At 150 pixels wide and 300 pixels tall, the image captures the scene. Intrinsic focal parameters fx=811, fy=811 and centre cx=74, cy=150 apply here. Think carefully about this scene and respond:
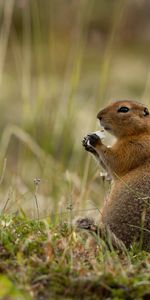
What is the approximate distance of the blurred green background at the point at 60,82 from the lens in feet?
22.2

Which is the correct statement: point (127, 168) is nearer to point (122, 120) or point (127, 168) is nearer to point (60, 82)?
point (122, 120)

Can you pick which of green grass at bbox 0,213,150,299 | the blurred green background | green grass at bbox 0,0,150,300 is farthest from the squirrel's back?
the blurred green background

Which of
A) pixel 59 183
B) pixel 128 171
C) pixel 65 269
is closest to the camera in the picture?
pixel 65 269

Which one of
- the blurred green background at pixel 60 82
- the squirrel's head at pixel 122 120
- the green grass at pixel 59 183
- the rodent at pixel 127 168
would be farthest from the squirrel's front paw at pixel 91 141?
the blurred green background at pixel 60 82

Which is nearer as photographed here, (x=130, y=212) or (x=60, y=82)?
(x=130, y=212)

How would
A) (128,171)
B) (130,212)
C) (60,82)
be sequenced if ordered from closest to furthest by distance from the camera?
1. (130,212)
2. (128,171)
3. (60,82)

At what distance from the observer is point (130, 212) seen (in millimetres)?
4340

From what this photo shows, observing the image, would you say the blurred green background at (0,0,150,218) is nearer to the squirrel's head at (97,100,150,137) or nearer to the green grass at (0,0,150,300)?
the green grass at (0,0,150,300)

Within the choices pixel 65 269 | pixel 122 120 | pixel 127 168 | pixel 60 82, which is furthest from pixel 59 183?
pixel 60 82

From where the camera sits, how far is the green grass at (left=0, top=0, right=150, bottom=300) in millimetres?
3381

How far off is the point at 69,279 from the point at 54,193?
9.86 ft

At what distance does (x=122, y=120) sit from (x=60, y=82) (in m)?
7.70

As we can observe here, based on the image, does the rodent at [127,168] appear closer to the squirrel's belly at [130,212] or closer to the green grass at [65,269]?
the squirrel's belly at [130,212]

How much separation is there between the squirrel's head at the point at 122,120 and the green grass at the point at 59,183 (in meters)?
0.38
